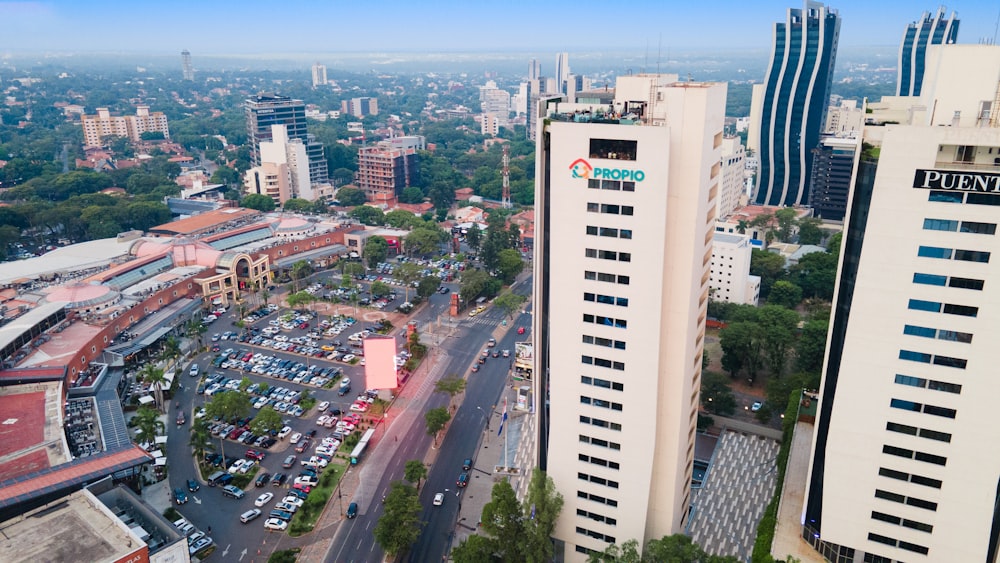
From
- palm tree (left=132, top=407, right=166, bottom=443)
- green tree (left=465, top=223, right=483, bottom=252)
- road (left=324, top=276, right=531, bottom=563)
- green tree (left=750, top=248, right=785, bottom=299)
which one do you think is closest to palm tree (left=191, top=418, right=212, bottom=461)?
palm tree (left=132, top=407, right=166, bottom=443)

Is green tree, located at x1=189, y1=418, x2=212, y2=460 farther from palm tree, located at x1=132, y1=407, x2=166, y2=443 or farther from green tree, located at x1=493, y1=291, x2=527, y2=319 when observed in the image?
green tree, located at x1=493, y1=291, x2=527, y2=319

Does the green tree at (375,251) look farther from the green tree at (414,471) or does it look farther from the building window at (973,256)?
the building window at (973,256)

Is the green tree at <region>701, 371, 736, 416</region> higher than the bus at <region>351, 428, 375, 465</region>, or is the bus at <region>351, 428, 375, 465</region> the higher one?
the green tree at <region>701, 371, 736, 416</region>

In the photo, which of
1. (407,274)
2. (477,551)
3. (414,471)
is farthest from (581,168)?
(407,274)

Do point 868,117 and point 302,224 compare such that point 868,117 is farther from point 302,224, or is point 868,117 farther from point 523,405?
point 302,224

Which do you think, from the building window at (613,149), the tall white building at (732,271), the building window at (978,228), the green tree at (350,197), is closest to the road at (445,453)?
the tall white building at (732,271)

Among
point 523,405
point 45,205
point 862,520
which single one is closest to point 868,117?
point 862,520

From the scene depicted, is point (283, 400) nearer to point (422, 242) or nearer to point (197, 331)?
point (197, 331)
